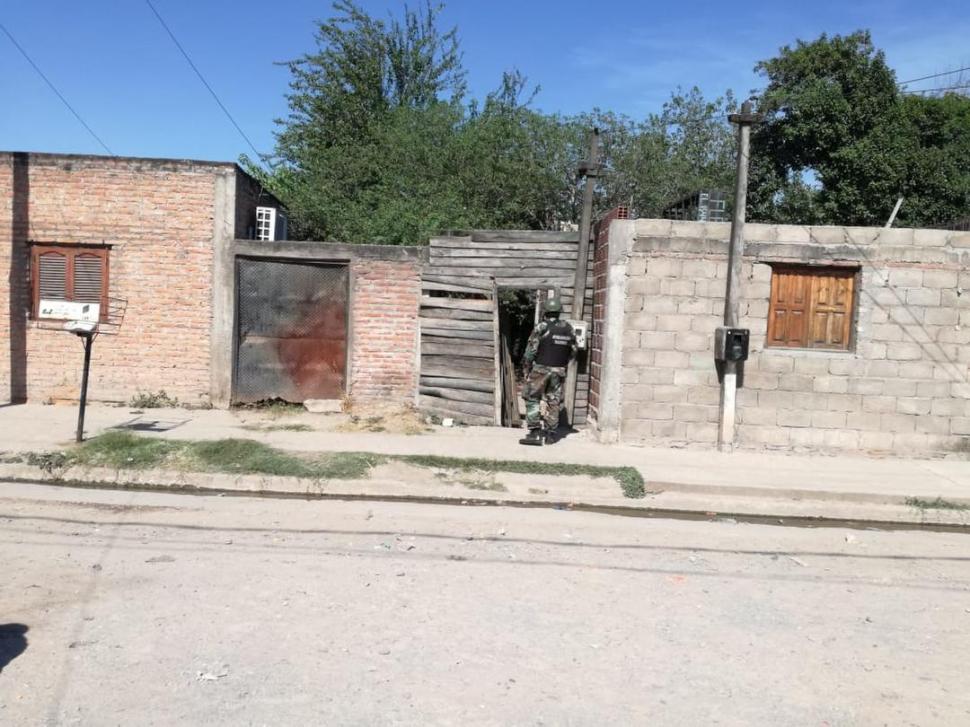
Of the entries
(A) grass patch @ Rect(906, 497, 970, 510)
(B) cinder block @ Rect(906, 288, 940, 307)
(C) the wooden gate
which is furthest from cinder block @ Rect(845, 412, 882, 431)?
(C) the wooden gate

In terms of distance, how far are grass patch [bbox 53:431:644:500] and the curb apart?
10cm

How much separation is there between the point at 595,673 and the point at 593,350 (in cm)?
700

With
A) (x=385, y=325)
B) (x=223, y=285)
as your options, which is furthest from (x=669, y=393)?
(x=223, y=285)

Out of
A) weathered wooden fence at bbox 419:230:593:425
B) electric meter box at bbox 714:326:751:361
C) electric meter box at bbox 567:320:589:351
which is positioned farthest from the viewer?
weathered wooden fence at bbox 419:230:593:425

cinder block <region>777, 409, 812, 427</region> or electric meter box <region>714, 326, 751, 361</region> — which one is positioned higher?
electric meter box <region>714, 326, 751, 361</region>

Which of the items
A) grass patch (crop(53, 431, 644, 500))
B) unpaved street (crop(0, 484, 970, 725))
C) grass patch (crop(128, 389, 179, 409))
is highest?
grass patch (crop(128, 389, 179, 409))

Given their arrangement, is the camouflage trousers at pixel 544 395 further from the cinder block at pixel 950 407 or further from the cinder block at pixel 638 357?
the cinder block at pixel 950 407

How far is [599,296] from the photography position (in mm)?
10680

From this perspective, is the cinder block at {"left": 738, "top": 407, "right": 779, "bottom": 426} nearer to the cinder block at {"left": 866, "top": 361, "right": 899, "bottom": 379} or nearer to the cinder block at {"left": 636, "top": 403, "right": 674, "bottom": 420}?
the cinder block at {"left": 636, "top": 403, "right": 674, "bottom": 420}

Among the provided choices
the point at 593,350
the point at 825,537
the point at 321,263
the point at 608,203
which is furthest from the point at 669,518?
the point at 608,203

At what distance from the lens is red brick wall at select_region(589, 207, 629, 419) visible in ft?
33.7

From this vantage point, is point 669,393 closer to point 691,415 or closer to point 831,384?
point 691,415

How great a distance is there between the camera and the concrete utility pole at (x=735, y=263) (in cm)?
967

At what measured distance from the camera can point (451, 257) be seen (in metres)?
11.2
